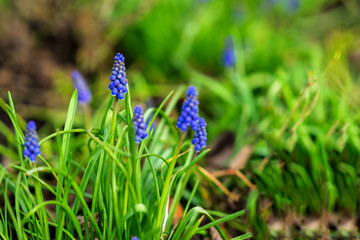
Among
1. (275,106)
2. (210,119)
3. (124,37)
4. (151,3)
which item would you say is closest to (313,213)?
(275,106)

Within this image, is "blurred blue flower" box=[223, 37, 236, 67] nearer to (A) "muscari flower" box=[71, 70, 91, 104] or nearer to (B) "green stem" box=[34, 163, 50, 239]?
(A) "muscari flower" box=[71, 70, 91, 104]

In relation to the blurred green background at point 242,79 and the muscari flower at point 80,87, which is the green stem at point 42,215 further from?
the blurred green background at point 242,79

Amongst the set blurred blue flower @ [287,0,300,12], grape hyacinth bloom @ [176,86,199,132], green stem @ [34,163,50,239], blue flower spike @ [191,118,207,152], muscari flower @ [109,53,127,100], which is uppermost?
blurred blue flower @ [287,0,300,12]

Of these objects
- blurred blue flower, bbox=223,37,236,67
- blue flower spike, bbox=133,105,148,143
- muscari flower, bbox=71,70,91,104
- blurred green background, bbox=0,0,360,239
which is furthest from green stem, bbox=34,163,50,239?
blurred blue flower, bbox=223,37,236,67

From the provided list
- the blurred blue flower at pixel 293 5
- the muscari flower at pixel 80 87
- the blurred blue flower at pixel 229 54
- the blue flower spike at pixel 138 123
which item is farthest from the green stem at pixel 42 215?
the blurred blue flower at pixel 293 5

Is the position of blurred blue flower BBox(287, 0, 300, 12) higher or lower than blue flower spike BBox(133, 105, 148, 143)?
higher

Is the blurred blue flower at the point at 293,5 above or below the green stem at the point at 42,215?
above

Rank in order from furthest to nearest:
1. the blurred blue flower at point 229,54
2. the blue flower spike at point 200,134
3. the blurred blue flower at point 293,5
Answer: the blurred blue flower at point 293,5 < the blurred blue flower at point 229,54 < the blue flower spike at point 200,134

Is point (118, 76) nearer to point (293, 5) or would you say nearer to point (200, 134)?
point (200, 134)
